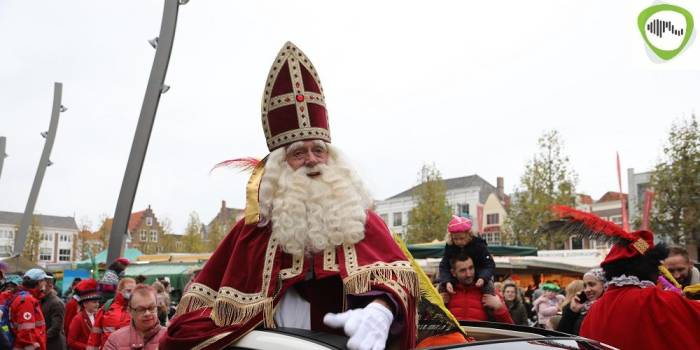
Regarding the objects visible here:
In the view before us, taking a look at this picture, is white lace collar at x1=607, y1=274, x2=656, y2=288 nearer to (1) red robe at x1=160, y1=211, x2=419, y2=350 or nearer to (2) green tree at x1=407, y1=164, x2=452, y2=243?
(1) red robe at x1=160, y1=211, x2=419, y2=350

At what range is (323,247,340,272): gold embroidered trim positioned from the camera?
324 centimetres

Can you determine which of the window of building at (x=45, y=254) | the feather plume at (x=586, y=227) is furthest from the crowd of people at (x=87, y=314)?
the window of building at (x=45, y=254)

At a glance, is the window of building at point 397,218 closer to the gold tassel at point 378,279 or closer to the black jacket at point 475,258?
the black jacket at point 475,258

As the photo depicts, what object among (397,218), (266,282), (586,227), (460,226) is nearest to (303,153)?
(266,282)

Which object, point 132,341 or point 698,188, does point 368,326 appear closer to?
point 132,341

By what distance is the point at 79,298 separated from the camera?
7.80 meters

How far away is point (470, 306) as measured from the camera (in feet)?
17.7

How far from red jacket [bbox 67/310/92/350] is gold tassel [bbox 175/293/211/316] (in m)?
4.76

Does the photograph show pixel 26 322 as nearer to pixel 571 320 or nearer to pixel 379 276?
pixel 571 320

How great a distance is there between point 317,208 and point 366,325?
34.7 inches

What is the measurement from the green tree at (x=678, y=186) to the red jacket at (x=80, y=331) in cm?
2136

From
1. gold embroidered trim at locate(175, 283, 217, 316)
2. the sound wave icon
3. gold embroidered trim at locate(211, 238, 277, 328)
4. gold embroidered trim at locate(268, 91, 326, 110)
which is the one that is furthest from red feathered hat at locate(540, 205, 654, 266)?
the sound wave icon

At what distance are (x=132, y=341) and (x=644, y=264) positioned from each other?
143 inches

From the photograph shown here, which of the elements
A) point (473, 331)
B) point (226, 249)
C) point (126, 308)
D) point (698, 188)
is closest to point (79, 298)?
point (126, 308)
